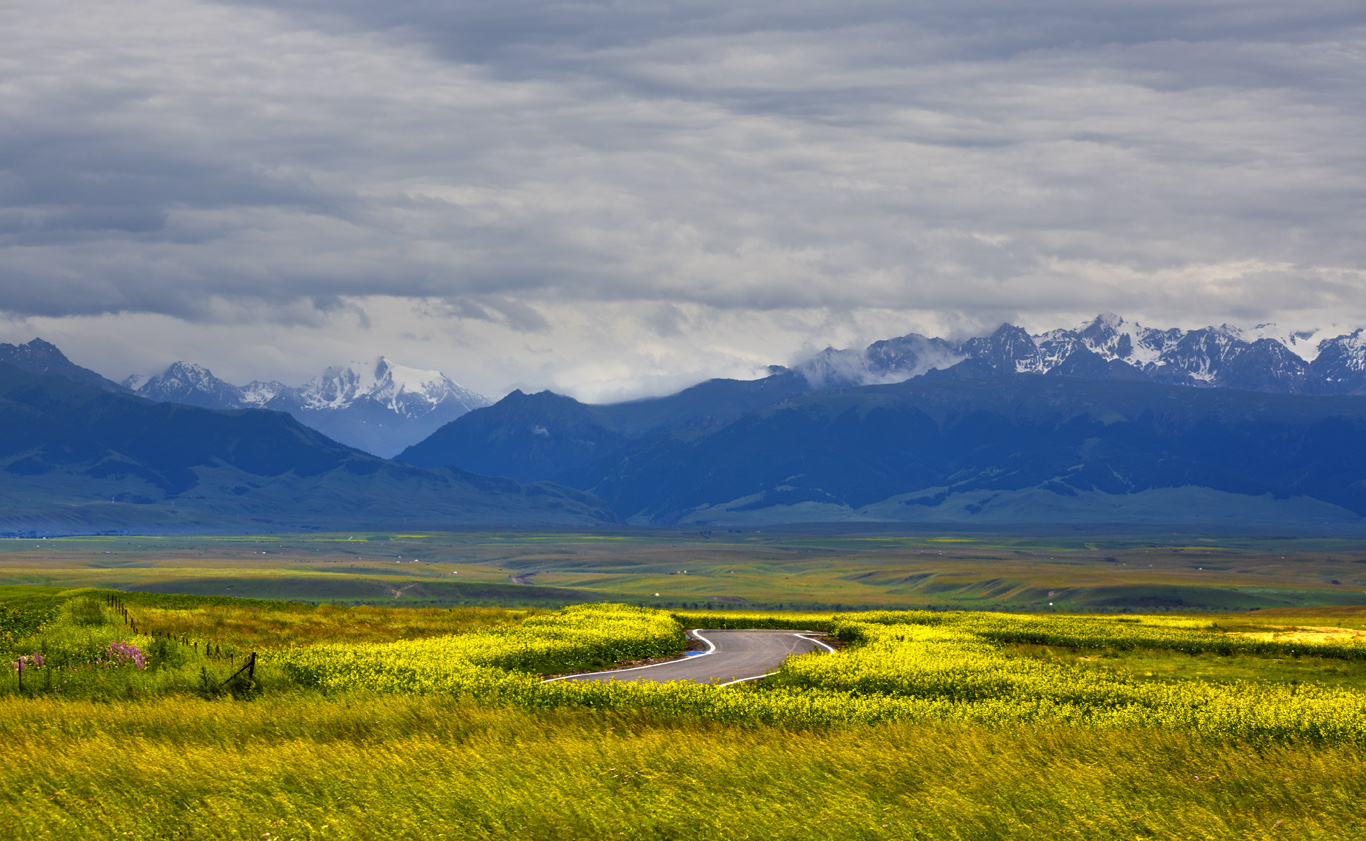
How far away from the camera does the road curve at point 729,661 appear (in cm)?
4728

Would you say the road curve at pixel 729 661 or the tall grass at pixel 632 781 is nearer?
the tall grass at pixel 632 781

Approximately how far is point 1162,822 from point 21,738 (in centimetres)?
2319

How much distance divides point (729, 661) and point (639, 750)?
31.4 m

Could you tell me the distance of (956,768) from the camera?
2250 cm

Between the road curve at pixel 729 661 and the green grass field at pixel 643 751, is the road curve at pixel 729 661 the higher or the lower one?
the lower one

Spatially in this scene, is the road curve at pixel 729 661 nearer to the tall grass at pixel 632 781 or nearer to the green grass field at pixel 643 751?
the green grass field at pixel 643 751

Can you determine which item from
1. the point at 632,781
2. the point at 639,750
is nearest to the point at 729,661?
the point at 639,750

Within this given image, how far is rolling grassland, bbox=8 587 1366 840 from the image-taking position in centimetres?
1934

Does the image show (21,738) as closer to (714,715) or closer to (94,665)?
(94,665)

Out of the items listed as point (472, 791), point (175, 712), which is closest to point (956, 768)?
point (472, 791)

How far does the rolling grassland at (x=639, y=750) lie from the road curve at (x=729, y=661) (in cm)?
390

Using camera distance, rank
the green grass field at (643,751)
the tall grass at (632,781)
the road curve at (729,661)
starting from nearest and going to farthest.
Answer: the tall grass at (632,781) < the green grass field at (643,751) < the road curve at (729,661)

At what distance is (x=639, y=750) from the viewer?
2347 centimetres

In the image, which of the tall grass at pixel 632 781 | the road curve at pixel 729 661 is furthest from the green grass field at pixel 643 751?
the road curve at pixel 729 661
